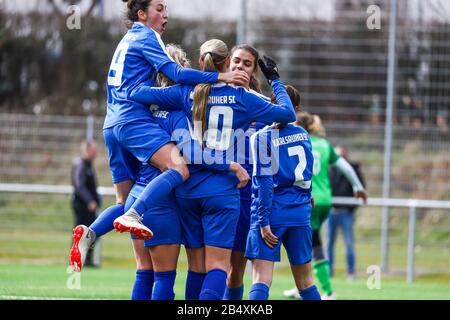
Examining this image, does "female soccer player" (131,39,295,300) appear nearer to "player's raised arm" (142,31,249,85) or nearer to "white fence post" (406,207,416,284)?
"player's raised arm" (142,31,249,85)

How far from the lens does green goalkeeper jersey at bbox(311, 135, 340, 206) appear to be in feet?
33.2

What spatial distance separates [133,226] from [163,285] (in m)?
0.60

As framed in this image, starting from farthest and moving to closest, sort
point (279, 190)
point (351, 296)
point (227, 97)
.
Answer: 1. point (351, 296)
2. point (279, 190)
3. point (227, 97)

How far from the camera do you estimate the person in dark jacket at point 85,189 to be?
614 inches

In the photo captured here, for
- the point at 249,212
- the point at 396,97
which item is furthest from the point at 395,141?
the point at 249,212

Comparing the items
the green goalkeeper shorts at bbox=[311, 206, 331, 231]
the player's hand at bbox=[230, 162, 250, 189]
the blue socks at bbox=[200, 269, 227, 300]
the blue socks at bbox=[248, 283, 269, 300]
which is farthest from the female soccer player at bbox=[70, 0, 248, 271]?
the green goalkeeper shorts at bbox=[311, 206, 331, 231]

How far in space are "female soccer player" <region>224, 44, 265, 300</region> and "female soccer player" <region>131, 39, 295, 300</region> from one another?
285mm

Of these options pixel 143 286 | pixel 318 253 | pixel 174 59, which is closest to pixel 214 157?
pixel 174 59

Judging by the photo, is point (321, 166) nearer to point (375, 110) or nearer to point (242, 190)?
point (242, 190)

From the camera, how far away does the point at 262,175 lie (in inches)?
289

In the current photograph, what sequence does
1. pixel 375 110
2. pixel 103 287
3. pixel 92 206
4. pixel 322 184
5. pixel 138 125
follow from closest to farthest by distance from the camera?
pixel 138 125
pixel 322 184
pixel 103 287
pixel 92 206
pixel 375 110

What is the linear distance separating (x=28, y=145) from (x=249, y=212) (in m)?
10.8

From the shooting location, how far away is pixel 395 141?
1719 cm

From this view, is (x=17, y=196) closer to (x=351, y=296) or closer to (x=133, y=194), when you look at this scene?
(x=351, y=296)
